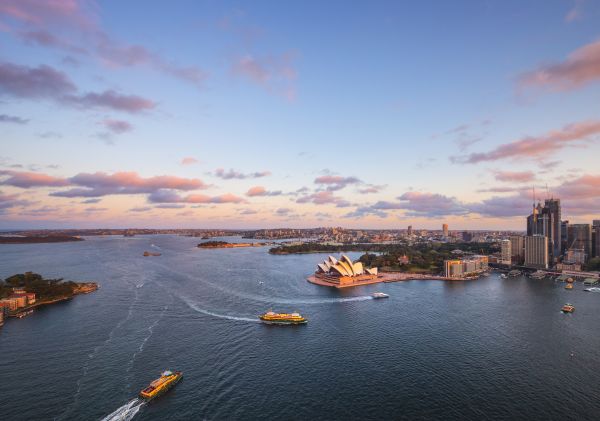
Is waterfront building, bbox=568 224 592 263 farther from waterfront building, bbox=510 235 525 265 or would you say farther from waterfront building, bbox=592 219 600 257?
waterfront building, bbox=510 235 525 265

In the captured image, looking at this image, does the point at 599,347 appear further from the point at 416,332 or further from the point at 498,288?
the point at 498,288

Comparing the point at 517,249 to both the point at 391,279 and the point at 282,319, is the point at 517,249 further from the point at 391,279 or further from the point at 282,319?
the point at 282,319

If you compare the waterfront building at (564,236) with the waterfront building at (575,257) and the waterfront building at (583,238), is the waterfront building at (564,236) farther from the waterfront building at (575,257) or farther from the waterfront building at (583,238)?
the waterfront building at (575,257)

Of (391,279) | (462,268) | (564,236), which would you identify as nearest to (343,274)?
(391,279)

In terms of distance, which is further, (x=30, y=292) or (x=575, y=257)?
(x=575, y=257)

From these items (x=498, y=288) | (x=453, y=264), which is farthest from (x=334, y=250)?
(x=498, y=288)

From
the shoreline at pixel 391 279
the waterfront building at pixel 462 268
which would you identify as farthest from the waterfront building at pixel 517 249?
the shoreline at pixel 391 279
